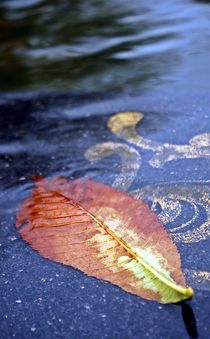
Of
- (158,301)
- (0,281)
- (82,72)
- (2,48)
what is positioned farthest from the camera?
(2,48)

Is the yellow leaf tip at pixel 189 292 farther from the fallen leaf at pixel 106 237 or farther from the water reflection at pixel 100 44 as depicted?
the water reflection at pixel 100 44

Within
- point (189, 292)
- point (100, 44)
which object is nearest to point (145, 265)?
point (189, 292)

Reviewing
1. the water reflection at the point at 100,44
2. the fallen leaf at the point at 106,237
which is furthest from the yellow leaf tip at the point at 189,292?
the water reflection at the point at 100,44

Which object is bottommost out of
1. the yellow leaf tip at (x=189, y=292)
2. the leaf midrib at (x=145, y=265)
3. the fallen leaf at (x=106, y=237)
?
the fallen leaf at (x=106, y=237)

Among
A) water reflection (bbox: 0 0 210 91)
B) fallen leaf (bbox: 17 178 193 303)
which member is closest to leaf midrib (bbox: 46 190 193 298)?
fallen leaf (bbox: 17 178 193 303)

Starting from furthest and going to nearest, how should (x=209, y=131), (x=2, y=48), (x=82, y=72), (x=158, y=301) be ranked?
(x=2, y=48) < (x=82, y=72) < (x=209, y=131) < (x=158, y=301)

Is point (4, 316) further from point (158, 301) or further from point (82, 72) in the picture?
point (82, 72)

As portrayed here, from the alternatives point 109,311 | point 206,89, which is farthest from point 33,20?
point 109,311
